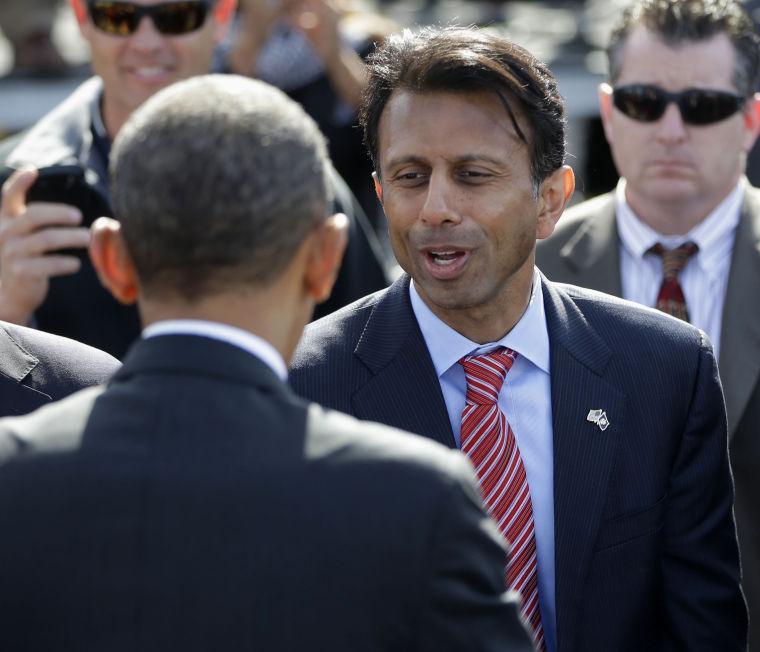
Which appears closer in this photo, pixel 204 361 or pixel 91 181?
pixel 204 361

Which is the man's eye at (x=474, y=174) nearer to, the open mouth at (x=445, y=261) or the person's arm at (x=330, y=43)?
the open mouth at (x=445, y=261)

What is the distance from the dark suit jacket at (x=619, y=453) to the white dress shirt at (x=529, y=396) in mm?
32

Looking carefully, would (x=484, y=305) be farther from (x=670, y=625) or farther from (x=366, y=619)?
(x=366, y=619)

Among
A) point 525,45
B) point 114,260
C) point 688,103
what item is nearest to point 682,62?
point 688,103

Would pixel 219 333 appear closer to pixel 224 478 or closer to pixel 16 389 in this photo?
pixel 224 478

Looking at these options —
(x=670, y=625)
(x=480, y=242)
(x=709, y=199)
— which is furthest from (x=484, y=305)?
(x=709, y=199)

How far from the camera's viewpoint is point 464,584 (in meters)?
1.77

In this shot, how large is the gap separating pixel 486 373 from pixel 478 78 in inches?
25.3

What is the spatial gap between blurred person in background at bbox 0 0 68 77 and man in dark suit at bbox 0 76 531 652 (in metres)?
7.18

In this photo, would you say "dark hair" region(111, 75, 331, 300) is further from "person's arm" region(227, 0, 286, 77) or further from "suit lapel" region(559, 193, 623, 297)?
"person's arm" region(227, 0, 286, 77)

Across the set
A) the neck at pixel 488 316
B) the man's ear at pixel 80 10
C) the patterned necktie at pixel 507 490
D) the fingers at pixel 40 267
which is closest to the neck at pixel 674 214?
the neck at pixel 488 316

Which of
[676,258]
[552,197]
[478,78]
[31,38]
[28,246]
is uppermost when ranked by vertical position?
[478,78]

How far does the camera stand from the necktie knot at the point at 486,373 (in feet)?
9.39

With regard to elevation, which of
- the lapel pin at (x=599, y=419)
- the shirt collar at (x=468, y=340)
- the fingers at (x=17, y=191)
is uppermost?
the fingers at (x=17, y=191)
